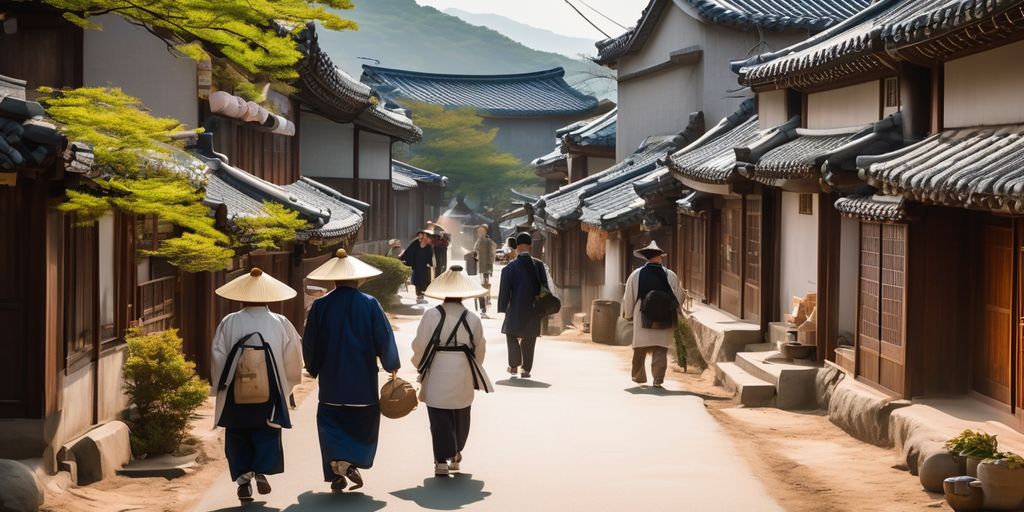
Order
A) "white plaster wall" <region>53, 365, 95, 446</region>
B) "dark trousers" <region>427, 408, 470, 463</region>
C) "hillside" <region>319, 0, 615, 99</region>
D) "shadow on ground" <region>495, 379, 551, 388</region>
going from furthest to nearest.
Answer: "hillside" <region>319, 0, 615, 99</region> → "shadow on ground" <region>495, 379, 551, 388</region> → "dark trousers" <region>427, 408, 470, 463</region> → "white plaster wall" <region>53, 365, 95, 446</region>

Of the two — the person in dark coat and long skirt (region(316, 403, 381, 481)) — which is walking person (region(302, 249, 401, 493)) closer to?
long skirt (region(316, 403, 381, 481))

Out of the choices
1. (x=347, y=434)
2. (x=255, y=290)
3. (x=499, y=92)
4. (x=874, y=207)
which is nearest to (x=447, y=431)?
(x=347, y=434)

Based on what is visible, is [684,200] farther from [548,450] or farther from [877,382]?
[548,450]

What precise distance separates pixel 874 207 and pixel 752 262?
7.57 meters

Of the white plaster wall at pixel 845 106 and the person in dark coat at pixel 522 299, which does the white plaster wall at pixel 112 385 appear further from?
the white plaster wall at pixel 845 106

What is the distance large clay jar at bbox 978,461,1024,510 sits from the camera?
9062 millimetres

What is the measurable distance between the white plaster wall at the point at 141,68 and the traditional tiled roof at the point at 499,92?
5217 cm

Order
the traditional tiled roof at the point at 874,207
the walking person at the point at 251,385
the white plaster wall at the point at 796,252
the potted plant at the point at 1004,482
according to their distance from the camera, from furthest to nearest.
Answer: the white plaster wall at the point at 796,252 < the traditional tiled roof at the point at 874,207 < the walking person at the point at 251,385 < the potted plant at the point at 1004,482

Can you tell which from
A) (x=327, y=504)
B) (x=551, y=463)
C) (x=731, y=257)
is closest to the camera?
(x=327, y=504)

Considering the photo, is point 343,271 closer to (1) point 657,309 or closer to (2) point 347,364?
(2) point 347,364

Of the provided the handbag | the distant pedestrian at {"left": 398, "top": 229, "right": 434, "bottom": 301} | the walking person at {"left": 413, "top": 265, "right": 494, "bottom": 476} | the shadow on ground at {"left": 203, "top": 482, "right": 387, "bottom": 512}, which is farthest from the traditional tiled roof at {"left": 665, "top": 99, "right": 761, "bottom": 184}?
the shadow on ground at {"left": 203, "top": 482, "right": 387, "bottom": 512}

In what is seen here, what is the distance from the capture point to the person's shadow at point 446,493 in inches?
378

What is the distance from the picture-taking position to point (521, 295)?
1780 cm

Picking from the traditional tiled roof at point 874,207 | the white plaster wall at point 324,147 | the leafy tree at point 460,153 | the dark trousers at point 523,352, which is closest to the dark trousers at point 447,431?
the traditional tiled roof at point 874,207
